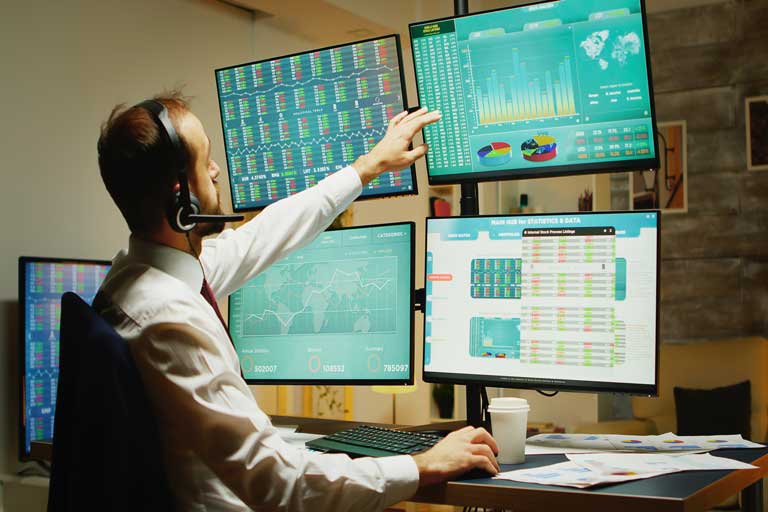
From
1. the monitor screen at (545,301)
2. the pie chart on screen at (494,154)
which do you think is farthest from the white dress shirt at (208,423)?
the pie chart on screen at (494,154)

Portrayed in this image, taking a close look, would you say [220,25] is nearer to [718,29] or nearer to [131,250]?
[718,29]

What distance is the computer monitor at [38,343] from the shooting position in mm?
Answer: 3184

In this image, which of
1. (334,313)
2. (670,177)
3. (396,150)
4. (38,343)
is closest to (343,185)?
(396,150)

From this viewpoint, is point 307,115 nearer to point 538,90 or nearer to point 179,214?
point 538,90

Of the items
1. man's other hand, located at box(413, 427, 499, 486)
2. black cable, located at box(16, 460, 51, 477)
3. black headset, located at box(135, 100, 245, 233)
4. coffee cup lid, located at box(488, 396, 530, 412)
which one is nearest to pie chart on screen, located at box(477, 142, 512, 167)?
coffee cup lid, located at box(488, 396, 530, 412)

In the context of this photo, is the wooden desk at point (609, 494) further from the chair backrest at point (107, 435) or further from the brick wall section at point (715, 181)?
the brick wall section at point (715, 181)

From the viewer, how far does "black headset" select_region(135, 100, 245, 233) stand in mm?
1444

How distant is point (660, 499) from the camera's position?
133 centimetres

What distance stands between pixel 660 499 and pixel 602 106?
979mm

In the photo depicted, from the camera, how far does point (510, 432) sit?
1.70m

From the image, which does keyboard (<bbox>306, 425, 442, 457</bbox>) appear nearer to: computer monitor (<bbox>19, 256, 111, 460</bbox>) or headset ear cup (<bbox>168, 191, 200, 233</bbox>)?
headset ear cup (<bbox>168, 191, 200, 233</bbox>)

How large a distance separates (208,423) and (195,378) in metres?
0.07

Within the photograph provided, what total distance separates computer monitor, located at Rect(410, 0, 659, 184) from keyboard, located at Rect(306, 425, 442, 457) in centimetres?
70

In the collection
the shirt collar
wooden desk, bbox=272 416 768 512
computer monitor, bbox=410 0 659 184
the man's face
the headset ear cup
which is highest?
computer monitor, bbox=410 0 659 184
